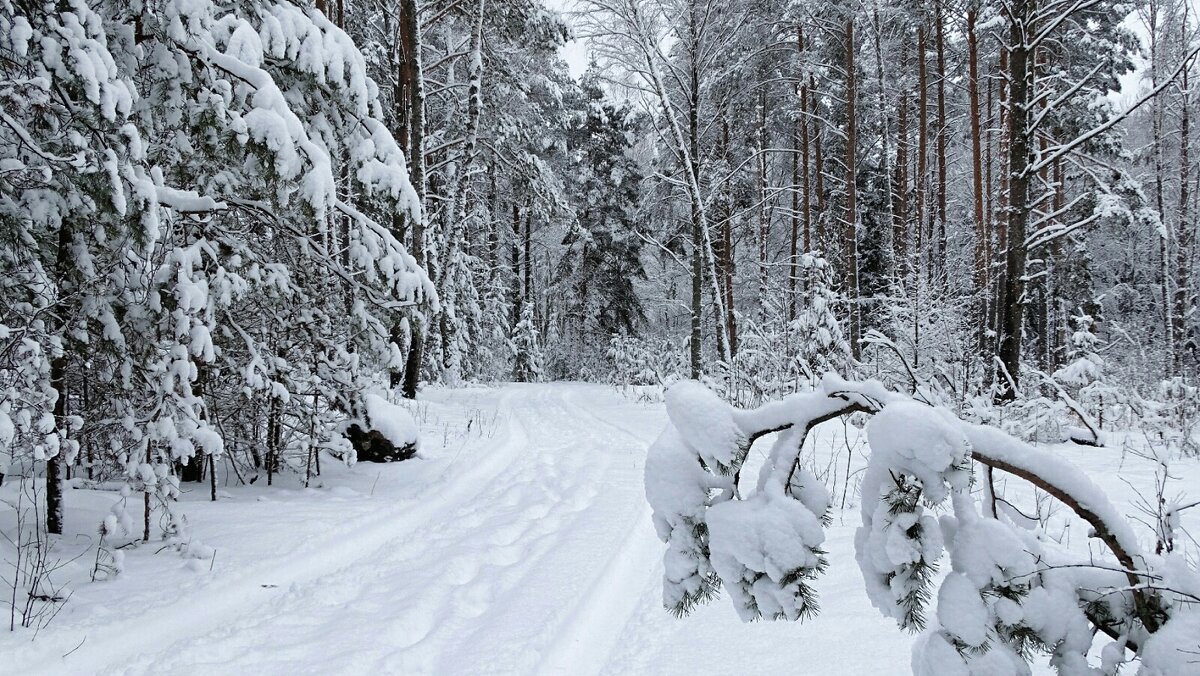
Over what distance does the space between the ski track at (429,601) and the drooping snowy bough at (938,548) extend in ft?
6.85

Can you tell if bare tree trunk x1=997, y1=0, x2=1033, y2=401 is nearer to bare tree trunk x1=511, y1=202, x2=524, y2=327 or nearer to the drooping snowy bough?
the drooping snowy bough

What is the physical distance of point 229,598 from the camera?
3.56 meters

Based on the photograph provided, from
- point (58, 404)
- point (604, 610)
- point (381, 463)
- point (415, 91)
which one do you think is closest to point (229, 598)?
point (58, 404)

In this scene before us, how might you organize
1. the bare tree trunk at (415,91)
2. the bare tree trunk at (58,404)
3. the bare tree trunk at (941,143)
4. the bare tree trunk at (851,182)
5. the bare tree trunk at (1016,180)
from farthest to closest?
the bare tree trunk at (941,143) < the bare tree trunk at (851,182) < the bare tree trunk at (415,91) < the bare tree trunk at (1016,180) < the bare tree trunk at (58,404)

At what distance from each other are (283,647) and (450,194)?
16.6 metres

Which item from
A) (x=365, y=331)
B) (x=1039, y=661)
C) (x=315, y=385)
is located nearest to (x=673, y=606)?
(x=1039, y=661)

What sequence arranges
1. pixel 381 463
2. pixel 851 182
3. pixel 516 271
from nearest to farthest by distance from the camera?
pixel 381 463, pixel 851 182, pixel 516 271

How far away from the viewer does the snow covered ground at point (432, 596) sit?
9.31 feet

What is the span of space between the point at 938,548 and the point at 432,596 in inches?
132

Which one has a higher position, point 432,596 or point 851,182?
point 851,182

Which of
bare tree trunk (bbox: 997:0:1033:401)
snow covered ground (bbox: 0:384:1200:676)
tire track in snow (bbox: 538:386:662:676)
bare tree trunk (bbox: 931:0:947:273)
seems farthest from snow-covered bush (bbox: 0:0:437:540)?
bare tree trunk (bbox: 931:0:947:273)

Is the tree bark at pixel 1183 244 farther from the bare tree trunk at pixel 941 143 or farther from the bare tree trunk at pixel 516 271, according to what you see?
the bare tree trunk at pixel 516 271

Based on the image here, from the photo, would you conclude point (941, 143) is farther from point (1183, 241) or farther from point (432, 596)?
point (432, 596)

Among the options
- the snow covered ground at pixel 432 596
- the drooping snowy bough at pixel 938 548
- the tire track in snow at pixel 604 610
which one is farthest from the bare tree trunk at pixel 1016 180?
Answer: the drooping snowy bough at pixel 938 548
